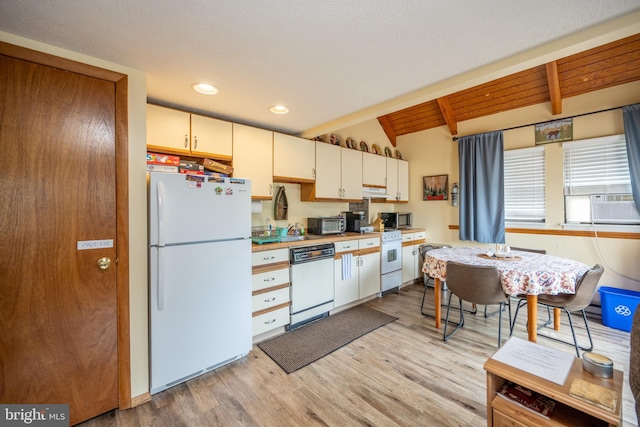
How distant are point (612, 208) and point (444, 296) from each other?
2165 mm

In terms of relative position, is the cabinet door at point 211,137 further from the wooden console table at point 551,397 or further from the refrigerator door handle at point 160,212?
the wooden console table at point 551,397

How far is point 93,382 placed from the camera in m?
1.69

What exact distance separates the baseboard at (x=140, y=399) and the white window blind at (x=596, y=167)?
485 cm

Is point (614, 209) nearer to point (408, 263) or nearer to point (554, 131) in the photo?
point (554, 131)

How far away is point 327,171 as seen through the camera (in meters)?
3.61

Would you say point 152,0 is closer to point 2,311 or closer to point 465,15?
point 465,15

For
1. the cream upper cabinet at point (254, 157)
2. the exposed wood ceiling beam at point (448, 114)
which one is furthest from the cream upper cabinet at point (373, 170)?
the cream upper cabinet at point (254, 157)

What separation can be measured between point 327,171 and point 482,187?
2.33m

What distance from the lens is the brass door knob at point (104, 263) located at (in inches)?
67.1

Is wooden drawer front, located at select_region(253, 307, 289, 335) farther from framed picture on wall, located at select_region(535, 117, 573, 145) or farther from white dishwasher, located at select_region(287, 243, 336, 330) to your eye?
framed picture on wall, located at select_region(535, 117, 573, 145)

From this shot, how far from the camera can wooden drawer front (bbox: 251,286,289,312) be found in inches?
98.7

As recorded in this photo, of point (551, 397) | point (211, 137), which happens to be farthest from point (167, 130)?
point (551, 397)

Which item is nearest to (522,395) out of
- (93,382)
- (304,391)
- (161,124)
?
(304,391)

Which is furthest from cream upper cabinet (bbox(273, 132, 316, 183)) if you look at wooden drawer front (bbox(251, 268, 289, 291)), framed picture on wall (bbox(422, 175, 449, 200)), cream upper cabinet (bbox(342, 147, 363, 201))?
framed picture on wall (bbox(422, 175, 449, 200))
